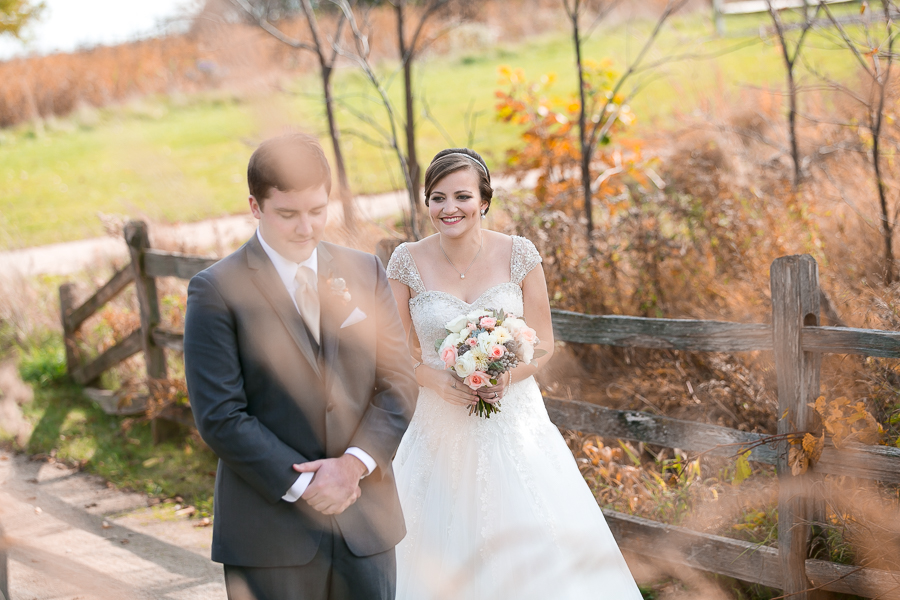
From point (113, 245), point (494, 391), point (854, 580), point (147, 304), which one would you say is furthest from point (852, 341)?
point (113, 245)

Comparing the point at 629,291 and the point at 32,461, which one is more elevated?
the point at 629,291

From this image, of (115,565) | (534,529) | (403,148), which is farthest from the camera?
(403,148)

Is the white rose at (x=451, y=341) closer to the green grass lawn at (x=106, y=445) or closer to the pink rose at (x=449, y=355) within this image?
the pink rose at (x=449, y=355)

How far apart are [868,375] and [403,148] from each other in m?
11.2

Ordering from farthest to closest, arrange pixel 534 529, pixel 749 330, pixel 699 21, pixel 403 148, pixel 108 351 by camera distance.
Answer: pixel 699 21
pixel 403 148
pixel 108 351
pixel 749 330
pixel 534 529

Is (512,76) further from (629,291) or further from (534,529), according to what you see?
(534,529)

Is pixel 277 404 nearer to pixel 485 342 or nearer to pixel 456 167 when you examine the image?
pixel 485 342

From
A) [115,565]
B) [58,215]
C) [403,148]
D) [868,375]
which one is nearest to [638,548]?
[868,375]

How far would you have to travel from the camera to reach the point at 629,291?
5926 millimetres

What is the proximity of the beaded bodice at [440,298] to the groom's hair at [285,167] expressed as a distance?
132 centimetres

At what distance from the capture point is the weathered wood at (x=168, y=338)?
20.1ft

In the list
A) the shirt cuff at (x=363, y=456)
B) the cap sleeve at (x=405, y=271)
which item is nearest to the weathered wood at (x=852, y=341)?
the cap sleeve at (x=405, y=271)

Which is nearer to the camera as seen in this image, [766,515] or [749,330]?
[749,330]

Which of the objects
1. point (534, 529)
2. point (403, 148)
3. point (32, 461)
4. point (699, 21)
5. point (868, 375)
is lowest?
point (32, 461)
